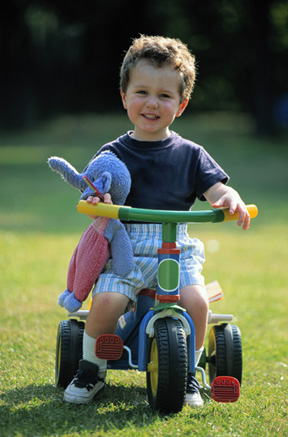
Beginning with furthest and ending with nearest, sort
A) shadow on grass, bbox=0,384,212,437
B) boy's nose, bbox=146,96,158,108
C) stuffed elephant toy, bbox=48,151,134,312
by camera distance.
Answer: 1. boy's nose, bbox=146,96,158,108
2. stuffed elephant toy, bbox=48,151,134,312
3. shadow on grass, bbox=0,384,212,437

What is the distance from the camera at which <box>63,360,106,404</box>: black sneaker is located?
303 cm

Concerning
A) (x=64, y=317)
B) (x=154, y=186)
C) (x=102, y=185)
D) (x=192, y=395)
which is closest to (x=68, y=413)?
(x=192, y=395)

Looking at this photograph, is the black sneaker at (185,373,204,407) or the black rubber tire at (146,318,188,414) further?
the black sneaker at (185,373,204,407)

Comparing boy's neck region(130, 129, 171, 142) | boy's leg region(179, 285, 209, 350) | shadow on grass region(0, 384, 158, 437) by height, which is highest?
boy's neck region(130, 129, 171, 142)

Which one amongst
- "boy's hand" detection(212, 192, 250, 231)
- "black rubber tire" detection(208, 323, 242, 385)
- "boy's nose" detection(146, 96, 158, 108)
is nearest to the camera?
"boy's hand" detection(212, 192, 250, 231)

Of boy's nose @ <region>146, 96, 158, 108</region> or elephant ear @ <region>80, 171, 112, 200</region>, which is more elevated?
boy's nose @ <region>146, 96, 158, 108</region>

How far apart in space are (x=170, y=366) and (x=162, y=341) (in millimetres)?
102

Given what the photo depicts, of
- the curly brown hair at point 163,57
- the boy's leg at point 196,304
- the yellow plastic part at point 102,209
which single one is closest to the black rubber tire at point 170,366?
the boy's leg at point 196,304

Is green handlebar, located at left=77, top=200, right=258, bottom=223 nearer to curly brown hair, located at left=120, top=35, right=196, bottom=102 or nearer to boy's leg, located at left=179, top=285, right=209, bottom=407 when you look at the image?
boy's leg, located at left=179, top=285, right=209, bottom=407

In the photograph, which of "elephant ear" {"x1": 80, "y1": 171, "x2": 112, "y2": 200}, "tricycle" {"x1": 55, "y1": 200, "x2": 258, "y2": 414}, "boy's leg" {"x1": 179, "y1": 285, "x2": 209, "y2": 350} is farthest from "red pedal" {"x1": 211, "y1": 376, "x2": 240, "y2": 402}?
"elephant ear" {"x1": 80, "y1": 171, "x2": 112, "y2": 200}

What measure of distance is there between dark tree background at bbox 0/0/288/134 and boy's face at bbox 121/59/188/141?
1917 cm

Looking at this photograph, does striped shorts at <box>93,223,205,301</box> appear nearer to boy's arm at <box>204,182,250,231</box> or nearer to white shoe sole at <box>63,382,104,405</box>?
boy's arm at <box>204,182,250,231</box>

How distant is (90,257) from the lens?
10.1 feet

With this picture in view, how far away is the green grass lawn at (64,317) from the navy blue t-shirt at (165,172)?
89 cm
